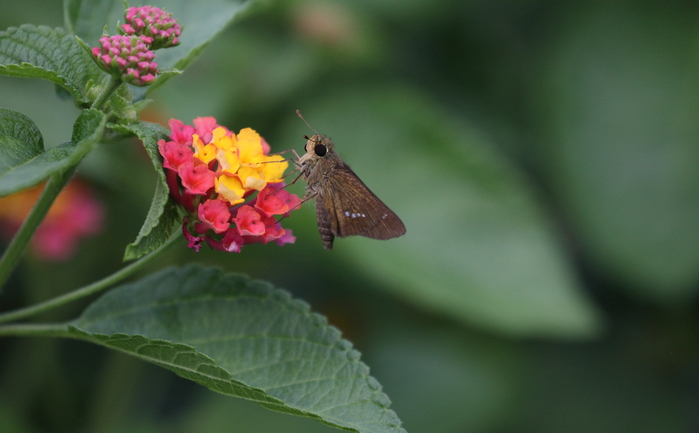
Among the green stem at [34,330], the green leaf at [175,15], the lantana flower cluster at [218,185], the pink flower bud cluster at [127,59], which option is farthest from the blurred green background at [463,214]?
the pink flower bud cluster at [127,59]

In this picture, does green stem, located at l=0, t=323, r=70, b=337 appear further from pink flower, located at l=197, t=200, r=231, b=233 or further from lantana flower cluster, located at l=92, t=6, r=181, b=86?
lantana flower cluster, located at l=92, t=6, r=181, b=86

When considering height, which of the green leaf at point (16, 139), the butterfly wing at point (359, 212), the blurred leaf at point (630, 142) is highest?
the blurred leaf at point (630, 142)

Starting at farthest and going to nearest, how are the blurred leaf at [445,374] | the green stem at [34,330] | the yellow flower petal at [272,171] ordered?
the blurred leaf at [445,374] → the yellow flower petal at [272,171] → the green stem at [34,330]

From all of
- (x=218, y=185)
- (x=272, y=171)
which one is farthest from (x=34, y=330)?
(x=272, y=171)

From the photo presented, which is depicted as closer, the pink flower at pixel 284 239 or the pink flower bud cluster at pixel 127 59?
the pink flower bud cluster at pixel 127 59

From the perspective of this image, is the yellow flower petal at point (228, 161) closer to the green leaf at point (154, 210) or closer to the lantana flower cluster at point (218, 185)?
the lantana flower cluster at point (218, 185)

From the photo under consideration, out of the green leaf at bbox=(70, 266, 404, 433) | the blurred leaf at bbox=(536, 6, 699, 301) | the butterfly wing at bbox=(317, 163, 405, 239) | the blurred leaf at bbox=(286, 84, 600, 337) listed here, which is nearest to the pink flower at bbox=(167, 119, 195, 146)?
the green leaf at bbox=(70, 266, 404, 433)
